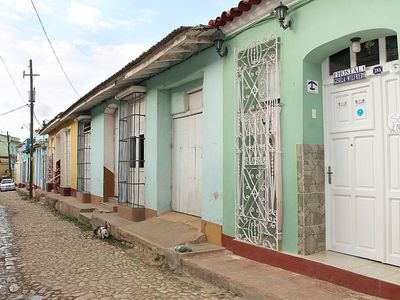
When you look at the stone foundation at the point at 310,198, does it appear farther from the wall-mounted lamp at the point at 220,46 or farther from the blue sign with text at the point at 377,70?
the wall-mounted lamp at the point at 220,46

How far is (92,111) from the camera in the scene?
14.7m

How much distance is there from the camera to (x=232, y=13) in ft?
19.4

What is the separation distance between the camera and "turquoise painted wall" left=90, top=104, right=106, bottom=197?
1333cm

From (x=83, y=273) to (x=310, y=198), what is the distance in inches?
140

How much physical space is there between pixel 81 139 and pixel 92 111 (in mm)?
2004

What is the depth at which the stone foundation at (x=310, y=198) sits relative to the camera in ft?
16.3

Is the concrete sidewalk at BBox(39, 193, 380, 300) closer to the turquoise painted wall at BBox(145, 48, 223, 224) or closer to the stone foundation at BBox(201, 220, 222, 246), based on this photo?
the stone foundation at BBox(201, 220, 222, 246)

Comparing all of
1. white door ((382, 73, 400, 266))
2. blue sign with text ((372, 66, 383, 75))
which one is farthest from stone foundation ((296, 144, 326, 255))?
blue sign with text ((372, 66, 383, 75))

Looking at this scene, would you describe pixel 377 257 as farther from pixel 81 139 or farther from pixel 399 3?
pixel 81 139

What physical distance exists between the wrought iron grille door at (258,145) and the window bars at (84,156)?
10170 mm

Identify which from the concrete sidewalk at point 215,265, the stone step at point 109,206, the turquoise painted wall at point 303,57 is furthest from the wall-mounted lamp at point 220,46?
the stone step at point 109,206

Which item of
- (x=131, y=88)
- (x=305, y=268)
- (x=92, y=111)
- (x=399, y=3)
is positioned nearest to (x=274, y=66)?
(x=399, y=3)

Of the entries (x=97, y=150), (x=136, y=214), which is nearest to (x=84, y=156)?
(x=97, y=150)

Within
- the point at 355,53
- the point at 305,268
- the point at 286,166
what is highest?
the point at 355,53
